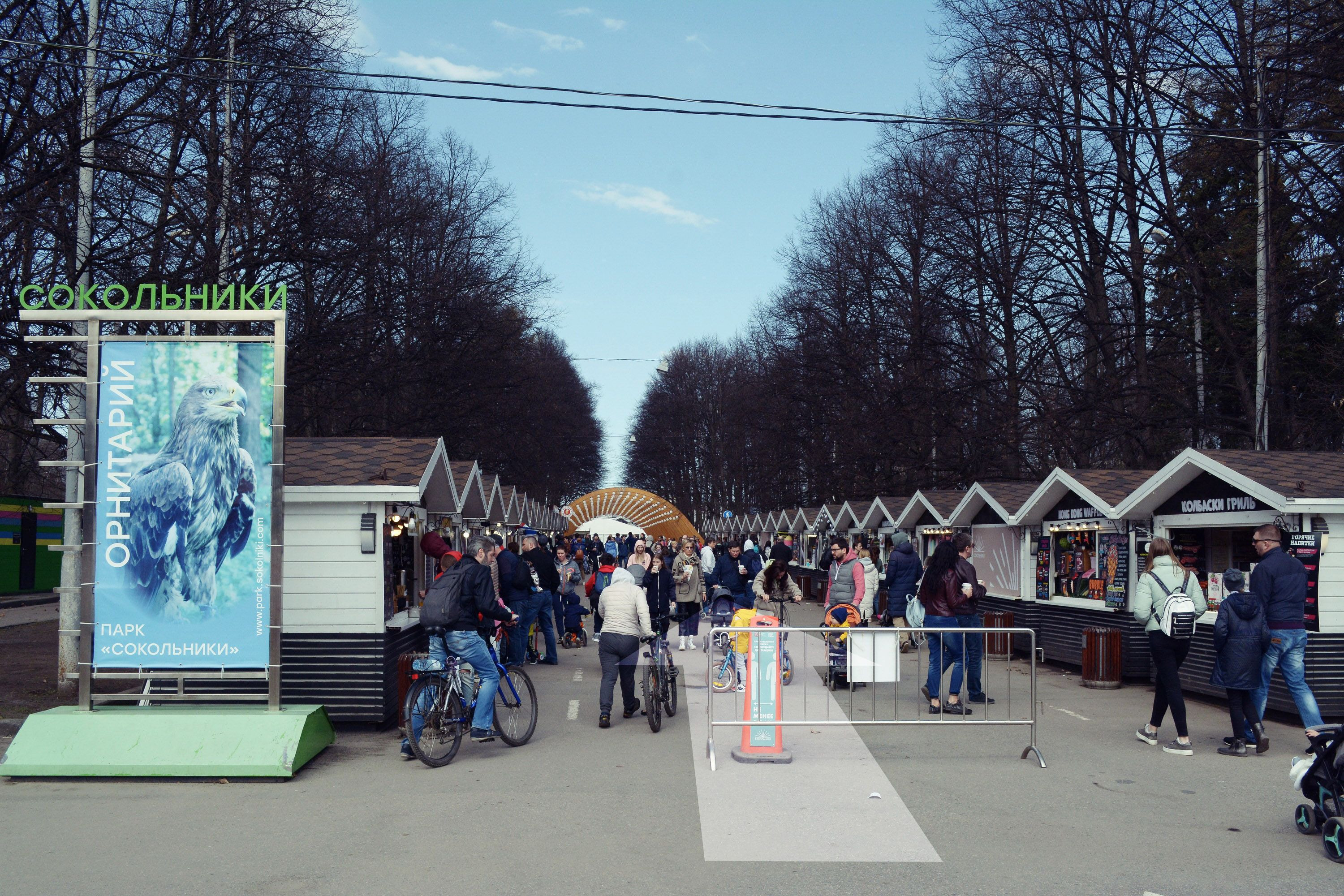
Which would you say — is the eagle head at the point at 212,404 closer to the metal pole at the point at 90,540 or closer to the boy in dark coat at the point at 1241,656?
the metal pole at the point at 90,540

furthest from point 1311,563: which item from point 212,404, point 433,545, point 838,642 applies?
point 212,404

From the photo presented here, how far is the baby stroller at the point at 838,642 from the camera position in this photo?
11.8 meters

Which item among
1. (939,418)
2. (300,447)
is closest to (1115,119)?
(939,418)

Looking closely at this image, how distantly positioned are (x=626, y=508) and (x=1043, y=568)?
135 ft

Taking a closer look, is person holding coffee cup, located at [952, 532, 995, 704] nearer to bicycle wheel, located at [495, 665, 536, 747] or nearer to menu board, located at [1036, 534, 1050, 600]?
bicycle wheel, located at [495, 665, 536, 747]

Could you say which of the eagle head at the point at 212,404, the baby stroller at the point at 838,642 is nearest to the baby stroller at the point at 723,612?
the baby stroller at the point at 838,642

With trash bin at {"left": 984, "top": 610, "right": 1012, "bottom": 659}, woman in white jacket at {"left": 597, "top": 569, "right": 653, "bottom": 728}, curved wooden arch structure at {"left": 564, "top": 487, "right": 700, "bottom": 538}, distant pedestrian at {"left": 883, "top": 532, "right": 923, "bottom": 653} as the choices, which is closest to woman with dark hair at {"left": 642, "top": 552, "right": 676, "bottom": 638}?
distant pedestrian at {"left": 883, "top": 532, "right": 923, "bottom": 653}

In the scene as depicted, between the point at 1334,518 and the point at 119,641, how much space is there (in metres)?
Result: 11.4

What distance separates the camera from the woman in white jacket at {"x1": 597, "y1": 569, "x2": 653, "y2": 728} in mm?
10281

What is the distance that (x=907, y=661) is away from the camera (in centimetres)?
1614

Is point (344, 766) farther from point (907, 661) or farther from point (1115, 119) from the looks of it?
point (1115, 119)

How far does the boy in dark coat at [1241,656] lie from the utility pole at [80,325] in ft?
36.6

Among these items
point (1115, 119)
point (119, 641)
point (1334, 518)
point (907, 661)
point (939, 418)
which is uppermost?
point (1115, 119)

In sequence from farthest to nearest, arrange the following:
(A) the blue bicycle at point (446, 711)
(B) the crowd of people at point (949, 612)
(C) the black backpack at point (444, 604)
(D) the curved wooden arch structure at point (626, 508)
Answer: (D) the curved wooden arch structure at point (626, 508)
(B) the crowd of people at point (949, 612)
(C) the black backpack at point (444, 604)
(A) the blue bicycle at point (446, 711)
